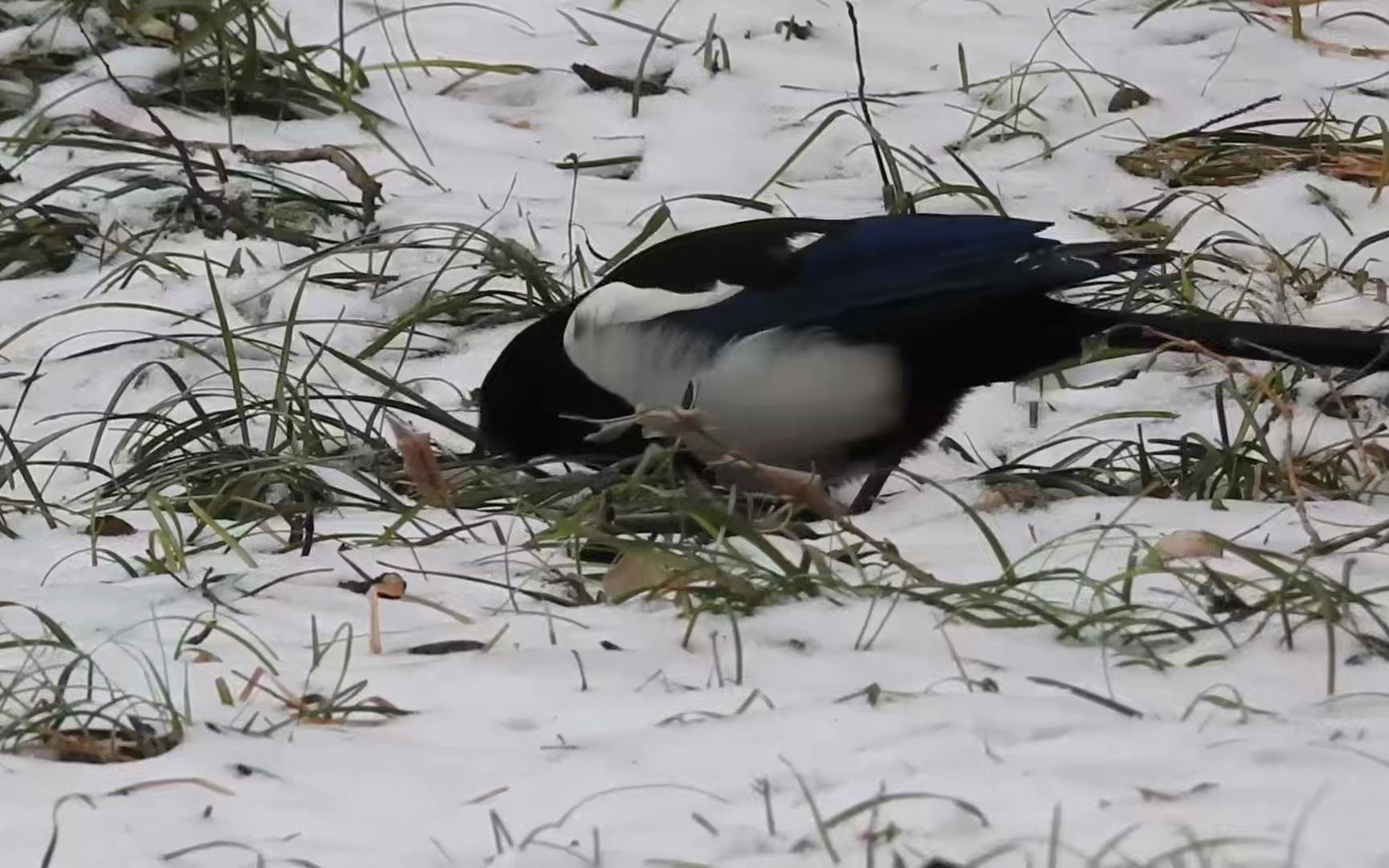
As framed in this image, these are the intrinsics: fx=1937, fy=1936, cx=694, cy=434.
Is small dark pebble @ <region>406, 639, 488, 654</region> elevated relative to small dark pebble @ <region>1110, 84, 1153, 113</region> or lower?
lower

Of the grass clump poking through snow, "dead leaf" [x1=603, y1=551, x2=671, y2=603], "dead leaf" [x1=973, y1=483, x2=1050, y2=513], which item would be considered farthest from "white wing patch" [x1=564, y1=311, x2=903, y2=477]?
the grass clump poking through snow

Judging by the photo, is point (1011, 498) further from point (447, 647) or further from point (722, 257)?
point (447, 647)

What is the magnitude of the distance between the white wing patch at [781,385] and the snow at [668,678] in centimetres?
17

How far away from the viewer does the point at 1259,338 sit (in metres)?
2.59

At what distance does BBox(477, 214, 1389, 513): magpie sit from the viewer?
2.55 m

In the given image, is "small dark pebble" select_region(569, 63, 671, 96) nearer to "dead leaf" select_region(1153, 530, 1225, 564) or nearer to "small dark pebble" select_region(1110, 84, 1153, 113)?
"small dark pebble" select_region(1110, 84, 1153, 113)

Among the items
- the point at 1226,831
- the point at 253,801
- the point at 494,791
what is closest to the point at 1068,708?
the point at 1226,831

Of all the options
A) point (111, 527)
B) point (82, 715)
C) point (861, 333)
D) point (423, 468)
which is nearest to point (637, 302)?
point (861, 333)

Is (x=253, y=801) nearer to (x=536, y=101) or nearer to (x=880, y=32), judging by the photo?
(x=536, y=101)

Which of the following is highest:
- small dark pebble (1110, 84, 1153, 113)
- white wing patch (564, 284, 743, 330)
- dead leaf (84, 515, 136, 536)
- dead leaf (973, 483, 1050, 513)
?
small dark pebble (1110, 84, 1153, 113)

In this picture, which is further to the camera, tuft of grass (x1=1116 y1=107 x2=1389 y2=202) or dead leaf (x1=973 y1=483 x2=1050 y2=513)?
tuft of grass (x1=1116 y1=107 x2=1389 y2=202)

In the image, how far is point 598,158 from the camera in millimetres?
3729

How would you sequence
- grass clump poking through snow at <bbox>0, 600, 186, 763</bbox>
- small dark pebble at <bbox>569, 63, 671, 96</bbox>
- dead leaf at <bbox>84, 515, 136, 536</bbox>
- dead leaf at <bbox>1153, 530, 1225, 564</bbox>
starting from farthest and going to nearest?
small dark pebble at <bbox>569, 63, 671, 96</bbox>, dead leaf at <bbox>84, 515, 136, 536</bbox>, dead leaf at <bbox>1153, 530, 1225, 564</bbox>, grass clump poking through snow at <bbox>0, 600, 186, 763</bbox>

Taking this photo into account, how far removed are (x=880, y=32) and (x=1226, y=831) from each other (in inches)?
127
